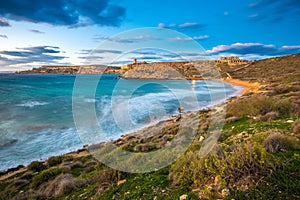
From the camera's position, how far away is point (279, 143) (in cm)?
483

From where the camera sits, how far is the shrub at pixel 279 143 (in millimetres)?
4715

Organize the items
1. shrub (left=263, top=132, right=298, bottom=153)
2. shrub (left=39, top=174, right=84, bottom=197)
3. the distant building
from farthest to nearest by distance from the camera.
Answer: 1. the distant building
2. shrub (left=39, top=174, right=84, bottom=197)
3. shrub (left=263, top=132, right=298, bottom=153)

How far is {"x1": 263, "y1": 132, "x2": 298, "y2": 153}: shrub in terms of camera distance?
471 centimetres

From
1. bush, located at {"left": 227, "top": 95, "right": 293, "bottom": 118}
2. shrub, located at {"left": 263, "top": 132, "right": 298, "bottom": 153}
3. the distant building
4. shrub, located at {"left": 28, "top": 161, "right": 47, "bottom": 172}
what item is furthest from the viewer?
the distant building

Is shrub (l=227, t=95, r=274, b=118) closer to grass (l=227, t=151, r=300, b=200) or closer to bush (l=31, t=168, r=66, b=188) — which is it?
grass (l=227, t=151, r=300, b=200)

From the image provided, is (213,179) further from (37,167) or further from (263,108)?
(37,167)

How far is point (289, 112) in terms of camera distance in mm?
9977

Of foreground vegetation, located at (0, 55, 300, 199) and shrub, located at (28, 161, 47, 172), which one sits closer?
foreground vegetation, located at (0, 55, 300, 199)

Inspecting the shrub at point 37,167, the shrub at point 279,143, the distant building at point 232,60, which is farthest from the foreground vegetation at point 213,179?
the distant building at point 232,60

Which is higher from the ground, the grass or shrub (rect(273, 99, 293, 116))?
shrub (rect(273, 99, 293, 116))

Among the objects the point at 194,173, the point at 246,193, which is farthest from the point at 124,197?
the point at 246,193

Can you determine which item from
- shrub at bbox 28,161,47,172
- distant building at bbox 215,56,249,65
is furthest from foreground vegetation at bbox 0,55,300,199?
distant building at bbox 215,56,249,65

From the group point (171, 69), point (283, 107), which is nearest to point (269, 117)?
point (283, 107)

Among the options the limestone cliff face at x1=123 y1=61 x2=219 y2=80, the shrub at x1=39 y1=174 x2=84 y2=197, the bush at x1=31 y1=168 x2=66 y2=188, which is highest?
the limestone cliff face at x1=123 y1=61 x2=219 y2=80
